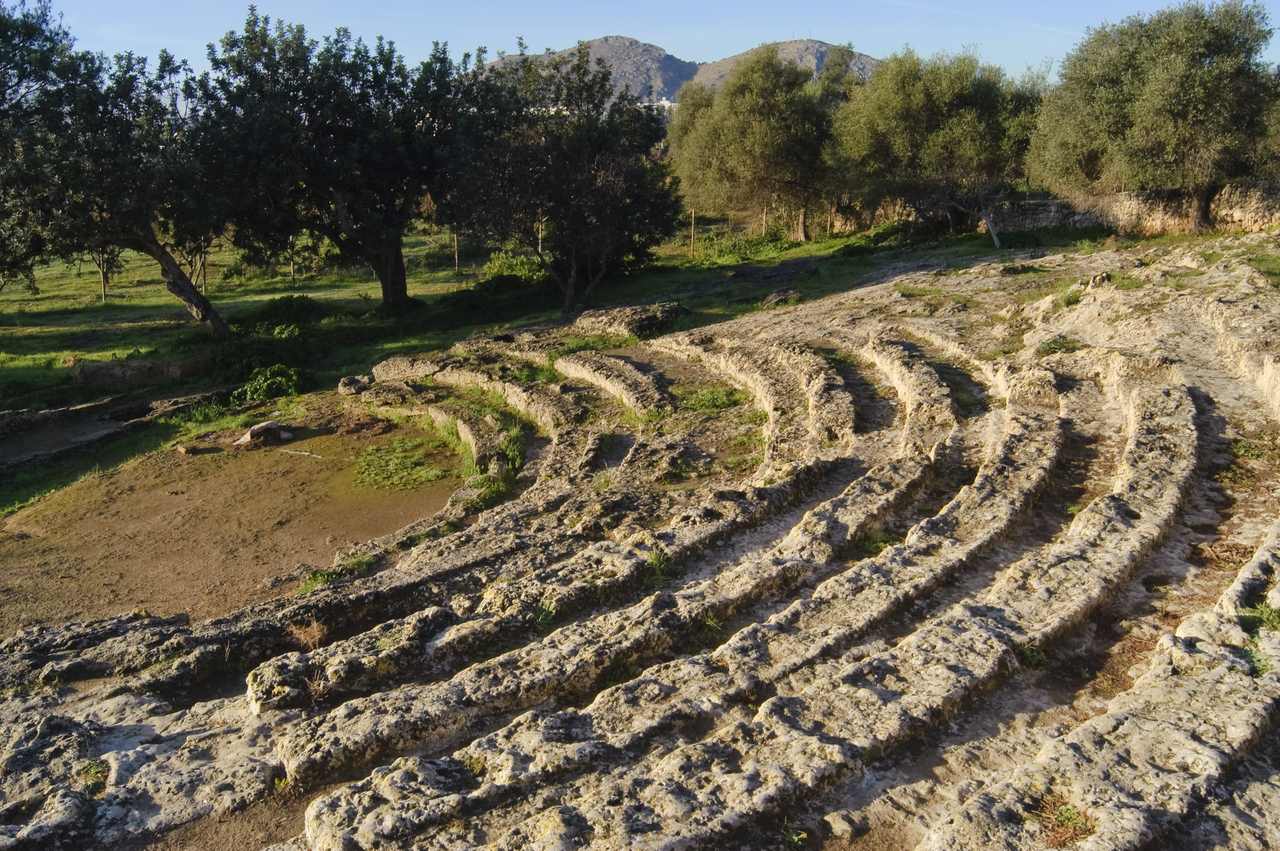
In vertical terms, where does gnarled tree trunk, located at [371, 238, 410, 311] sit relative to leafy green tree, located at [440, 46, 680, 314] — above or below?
below

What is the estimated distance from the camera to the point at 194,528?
14328 mm

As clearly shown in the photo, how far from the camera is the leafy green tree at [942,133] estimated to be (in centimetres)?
3150

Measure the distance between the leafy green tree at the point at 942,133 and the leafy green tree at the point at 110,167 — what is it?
2162cm

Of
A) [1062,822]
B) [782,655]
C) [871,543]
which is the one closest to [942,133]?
[871,543]

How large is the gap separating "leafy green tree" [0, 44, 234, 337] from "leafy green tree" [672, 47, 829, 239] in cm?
2008

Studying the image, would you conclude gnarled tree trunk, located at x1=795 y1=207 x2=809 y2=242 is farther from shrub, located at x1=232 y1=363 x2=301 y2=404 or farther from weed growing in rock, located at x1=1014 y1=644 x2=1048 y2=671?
weed growing in rock, located at x1=1014 y1=644 x2=1048 y2=671

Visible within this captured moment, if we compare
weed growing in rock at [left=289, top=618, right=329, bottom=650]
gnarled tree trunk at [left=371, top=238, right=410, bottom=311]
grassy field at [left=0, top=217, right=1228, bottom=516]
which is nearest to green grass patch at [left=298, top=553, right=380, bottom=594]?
weed growing in rock at [left=289, top=618, right=329, bottom=650]

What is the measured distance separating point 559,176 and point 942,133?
13.7m

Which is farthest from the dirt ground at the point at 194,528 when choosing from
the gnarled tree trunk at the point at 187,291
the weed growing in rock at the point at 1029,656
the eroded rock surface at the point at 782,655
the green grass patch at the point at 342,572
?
the gnarled tree trunk at the point at 187,291

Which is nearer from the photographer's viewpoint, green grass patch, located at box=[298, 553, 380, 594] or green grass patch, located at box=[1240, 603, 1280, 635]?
green grass patch, located at box=[1240, 603, 1280, 635]

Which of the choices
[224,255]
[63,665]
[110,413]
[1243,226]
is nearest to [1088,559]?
[63,665]

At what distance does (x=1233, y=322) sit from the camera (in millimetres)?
14219

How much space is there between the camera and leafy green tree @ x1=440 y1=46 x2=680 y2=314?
2638 centimetres

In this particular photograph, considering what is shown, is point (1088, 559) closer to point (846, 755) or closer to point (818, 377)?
point (846, 755)
